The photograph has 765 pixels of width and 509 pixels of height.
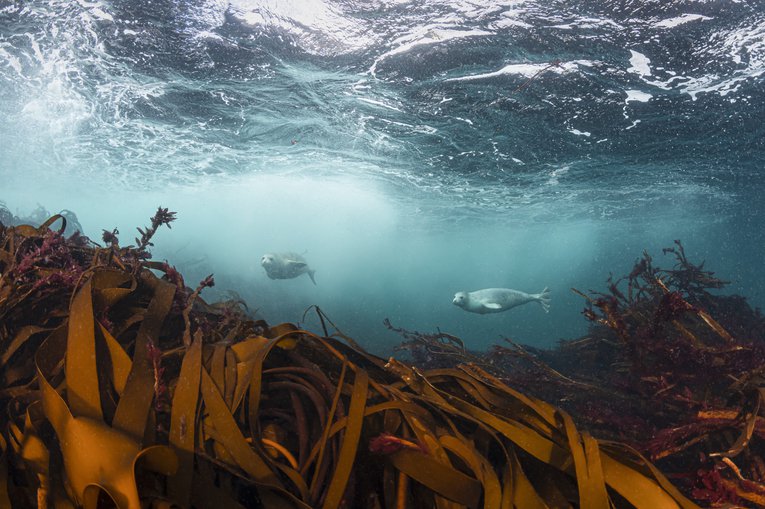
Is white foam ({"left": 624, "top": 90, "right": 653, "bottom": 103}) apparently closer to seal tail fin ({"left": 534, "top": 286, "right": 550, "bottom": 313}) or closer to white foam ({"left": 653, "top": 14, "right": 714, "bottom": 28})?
white foam ({"left": 653, "top": 14, "right": 714, "bottom": 28})

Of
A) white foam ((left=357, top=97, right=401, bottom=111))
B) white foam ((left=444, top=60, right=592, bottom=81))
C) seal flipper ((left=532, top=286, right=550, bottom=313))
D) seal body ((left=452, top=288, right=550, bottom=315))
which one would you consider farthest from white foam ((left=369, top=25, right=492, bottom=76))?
seal flipper ((left=532, top=286, right=550, bottom=313))

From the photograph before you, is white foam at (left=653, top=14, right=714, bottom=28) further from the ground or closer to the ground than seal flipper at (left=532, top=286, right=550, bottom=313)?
further from the ground

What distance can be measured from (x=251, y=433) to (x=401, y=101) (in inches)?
500

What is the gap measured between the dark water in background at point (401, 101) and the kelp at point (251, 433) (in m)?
7.14

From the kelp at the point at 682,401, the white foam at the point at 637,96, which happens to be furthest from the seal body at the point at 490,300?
the white foam at the point at 637,96

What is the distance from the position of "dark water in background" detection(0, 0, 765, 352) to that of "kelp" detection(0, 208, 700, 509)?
7141mm

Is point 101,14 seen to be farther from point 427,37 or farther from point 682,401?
point 682,401

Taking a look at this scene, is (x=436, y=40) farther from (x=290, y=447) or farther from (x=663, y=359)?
(x=290, y=447)

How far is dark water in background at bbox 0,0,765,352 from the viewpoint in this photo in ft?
27.1

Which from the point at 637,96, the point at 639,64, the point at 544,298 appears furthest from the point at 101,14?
the point at 637,96

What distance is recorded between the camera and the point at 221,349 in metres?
2.11

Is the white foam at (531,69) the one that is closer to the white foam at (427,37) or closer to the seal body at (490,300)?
the white foam at (427,37)

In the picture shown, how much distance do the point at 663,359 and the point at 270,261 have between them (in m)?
11.9

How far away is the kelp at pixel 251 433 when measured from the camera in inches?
55.2
